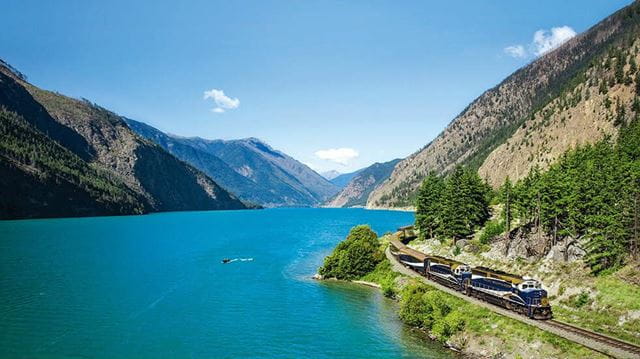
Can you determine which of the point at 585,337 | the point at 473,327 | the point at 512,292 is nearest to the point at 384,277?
the point at 512,292

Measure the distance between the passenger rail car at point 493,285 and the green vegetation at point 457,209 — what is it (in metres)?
22.0

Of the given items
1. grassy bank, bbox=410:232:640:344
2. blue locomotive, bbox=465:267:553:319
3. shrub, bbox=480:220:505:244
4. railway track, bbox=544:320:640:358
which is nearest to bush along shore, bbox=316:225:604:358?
railway track, bbox=544:320:640:358

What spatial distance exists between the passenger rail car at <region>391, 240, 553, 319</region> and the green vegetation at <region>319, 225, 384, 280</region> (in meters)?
11.1

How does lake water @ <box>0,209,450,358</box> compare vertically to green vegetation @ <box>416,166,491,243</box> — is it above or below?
below

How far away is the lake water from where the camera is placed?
50.1 metres

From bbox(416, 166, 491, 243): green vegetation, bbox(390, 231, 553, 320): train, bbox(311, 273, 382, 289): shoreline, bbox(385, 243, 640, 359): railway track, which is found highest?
bbox(416, 166, 491, 243): green vegetation

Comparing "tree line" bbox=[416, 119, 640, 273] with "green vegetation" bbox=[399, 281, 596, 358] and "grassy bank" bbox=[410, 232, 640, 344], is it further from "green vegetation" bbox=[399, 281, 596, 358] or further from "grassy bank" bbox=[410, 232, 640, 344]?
"green vegetation" bbox=[399, 281, 596, 358]

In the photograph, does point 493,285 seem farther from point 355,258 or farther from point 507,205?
point 355,258

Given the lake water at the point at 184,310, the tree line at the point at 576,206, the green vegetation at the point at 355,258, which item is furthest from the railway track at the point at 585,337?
the green vegetation at the point at 355,258

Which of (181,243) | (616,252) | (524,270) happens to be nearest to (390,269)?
(524,270)

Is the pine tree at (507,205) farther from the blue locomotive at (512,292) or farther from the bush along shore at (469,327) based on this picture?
the bush along shore at (469,327)

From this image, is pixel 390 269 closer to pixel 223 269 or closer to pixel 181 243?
pixel 223 269

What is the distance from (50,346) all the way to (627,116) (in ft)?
623

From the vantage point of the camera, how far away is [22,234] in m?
149
